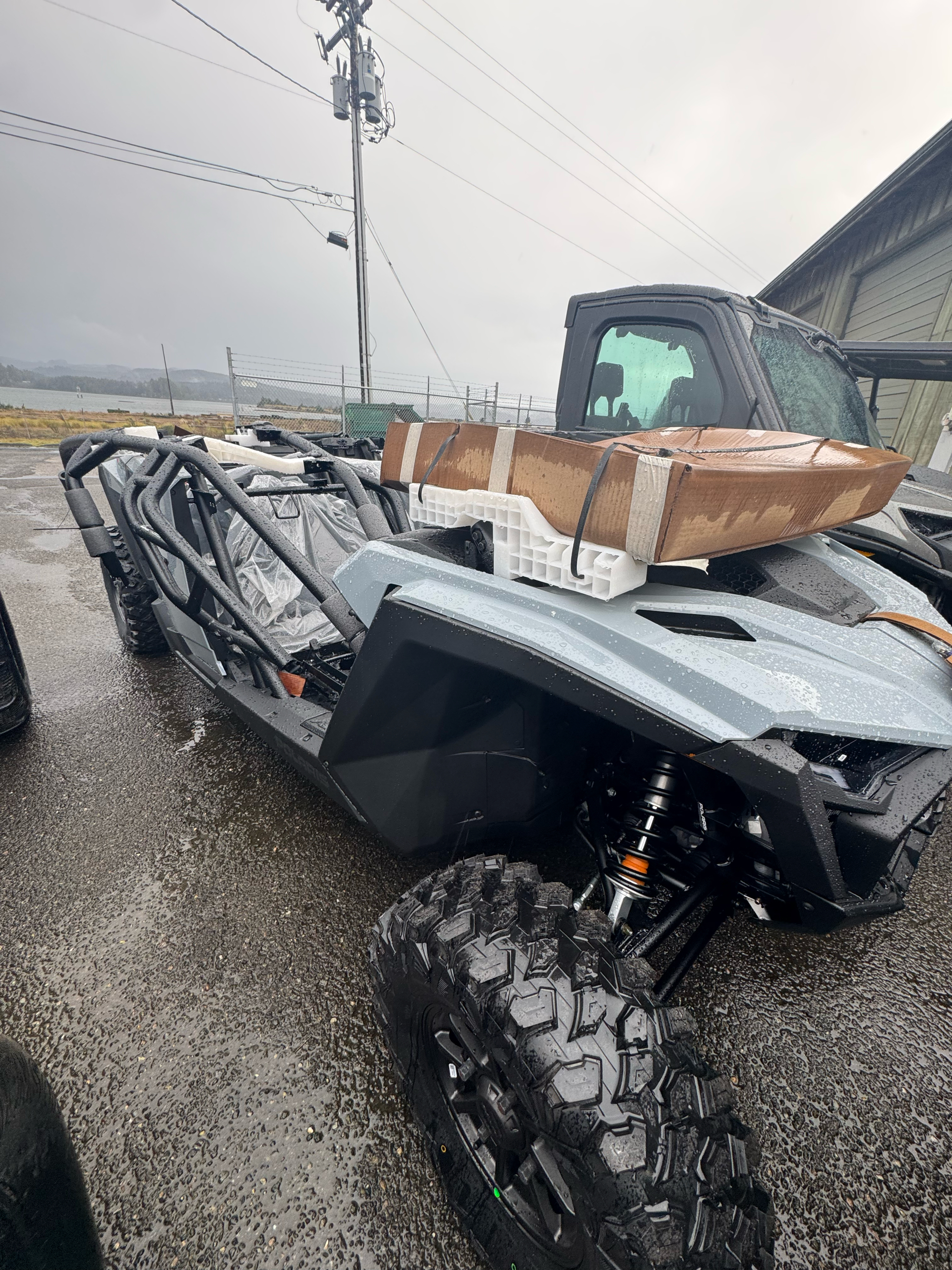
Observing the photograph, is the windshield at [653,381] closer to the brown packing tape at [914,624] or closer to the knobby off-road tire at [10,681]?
the brown packing tape at [914,624]

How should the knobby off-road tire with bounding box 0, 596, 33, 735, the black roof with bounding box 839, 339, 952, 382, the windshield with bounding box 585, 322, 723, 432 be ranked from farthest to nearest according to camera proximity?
the black roof with bounding box 839, 339, 952, 382, the knobby off-road tire with bounding box 0, 596, 33, 735, the windshield with bounding box 585, 322, 723, 432

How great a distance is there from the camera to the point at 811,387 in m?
2.53

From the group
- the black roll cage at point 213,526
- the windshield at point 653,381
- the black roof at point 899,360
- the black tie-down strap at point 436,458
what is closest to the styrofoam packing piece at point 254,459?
the black roll cage at point 213,526

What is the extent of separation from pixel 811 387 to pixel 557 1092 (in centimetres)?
277

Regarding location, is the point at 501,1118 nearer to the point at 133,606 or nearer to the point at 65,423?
the point at 133,606

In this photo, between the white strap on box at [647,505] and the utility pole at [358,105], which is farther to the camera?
the utility pole at [358,105]

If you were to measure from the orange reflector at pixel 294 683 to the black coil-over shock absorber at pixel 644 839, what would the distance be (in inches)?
55.6

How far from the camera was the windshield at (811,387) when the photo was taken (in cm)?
229

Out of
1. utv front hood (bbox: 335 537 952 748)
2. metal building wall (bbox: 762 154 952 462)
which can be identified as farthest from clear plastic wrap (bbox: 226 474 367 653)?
metal building wall (bbox: 762 154 952 462)

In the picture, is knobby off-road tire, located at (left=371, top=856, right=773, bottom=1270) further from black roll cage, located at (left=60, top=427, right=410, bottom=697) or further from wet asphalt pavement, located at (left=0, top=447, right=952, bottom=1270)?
black roll cage, located at (left=60, top=427, right=410, bottom=697)

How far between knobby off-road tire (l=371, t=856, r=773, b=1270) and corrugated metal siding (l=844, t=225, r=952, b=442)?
9.15 metres

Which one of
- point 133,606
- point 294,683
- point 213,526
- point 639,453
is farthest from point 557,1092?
point 133,606

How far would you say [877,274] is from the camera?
34.8 feet

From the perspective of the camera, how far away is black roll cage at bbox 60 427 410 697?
6.23 feet
